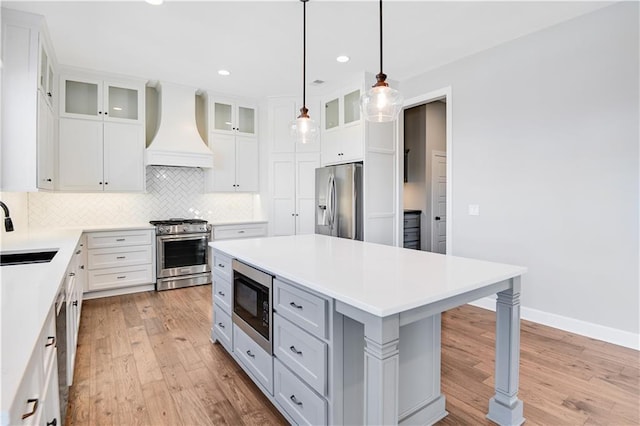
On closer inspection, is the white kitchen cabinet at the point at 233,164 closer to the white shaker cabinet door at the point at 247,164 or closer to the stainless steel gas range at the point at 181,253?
the white shaker cabinet door at the point at 247,164

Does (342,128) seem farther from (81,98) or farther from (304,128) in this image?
(81,98)

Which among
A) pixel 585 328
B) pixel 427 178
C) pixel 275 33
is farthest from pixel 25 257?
pixel 427 178

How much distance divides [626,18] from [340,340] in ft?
11.1

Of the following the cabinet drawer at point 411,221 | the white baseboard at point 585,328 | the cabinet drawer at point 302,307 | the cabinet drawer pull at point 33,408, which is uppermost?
the cabinet drawer at point 411,221

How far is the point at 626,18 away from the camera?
2746 millimetres

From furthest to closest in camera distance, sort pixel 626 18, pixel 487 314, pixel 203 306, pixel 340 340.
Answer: pixel 203 306
pixel 487 314
pixel 626 18
pixel 340 340

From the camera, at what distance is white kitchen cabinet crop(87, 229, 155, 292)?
4.11 metres

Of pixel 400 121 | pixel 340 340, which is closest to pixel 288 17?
pixel 400 121

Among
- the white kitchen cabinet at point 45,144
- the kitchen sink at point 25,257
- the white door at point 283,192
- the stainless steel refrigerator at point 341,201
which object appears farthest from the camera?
the white door at point 283,192

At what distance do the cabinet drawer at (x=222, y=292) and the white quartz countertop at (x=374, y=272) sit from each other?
12.2 inches

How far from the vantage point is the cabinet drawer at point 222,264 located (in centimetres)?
261

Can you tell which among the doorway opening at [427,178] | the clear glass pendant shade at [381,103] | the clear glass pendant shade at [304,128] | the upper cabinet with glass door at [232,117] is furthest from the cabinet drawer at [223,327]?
the doorway opening at [427,178]

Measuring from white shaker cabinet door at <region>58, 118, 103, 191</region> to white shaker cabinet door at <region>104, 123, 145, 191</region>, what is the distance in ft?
0.28

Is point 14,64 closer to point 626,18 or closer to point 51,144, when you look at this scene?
point 51,144
